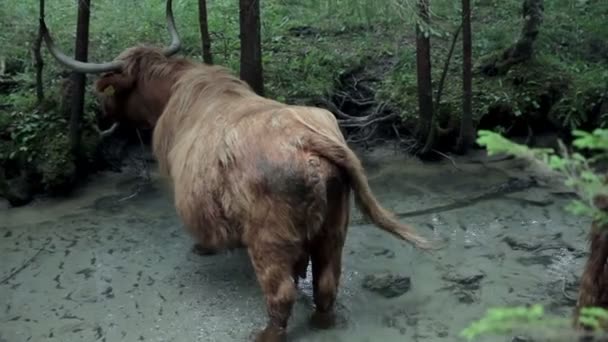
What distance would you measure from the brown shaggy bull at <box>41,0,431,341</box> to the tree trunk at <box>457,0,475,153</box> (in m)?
2.42

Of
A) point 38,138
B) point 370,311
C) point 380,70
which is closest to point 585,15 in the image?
point 380,70

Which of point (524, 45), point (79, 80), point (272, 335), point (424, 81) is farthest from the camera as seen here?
point (524, 45)

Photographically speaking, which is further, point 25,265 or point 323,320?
point 25,265

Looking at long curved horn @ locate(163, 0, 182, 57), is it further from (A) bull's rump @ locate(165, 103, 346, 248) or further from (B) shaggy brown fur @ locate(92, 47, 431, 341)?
(A) bull's rump @ locate(165, 103, 346, 248)

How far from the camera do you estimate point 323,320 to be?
5148mm

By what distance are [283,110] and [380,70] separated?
12.6 ft

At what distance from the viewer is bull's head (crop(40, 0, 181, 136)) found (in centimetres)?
652

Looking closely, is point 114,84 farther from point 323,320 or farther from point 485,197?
point 485,197

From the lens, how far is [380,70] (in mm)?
8711

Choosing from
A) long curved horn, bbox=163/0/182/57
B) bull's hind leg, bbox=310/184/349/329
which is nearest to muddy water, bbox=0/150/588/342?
bull's hind leg, bbox=310/184/349/329

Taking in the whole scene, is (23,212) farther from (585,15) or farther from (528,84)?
(585,15)

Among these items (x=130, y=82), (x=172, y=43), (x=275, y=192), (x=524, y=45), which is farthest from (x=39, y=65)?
(x=524, y=45)

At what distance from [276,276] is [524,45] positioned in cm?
462

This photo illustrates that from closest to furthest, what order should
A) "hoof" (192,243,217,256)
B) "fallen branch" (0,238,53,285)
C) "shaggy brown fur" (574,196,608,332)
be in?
"shaggy brown fur" (574,196,608,332) < "fallen branch" (0,238,53,285) < "hoof" (192,243,217,256)
